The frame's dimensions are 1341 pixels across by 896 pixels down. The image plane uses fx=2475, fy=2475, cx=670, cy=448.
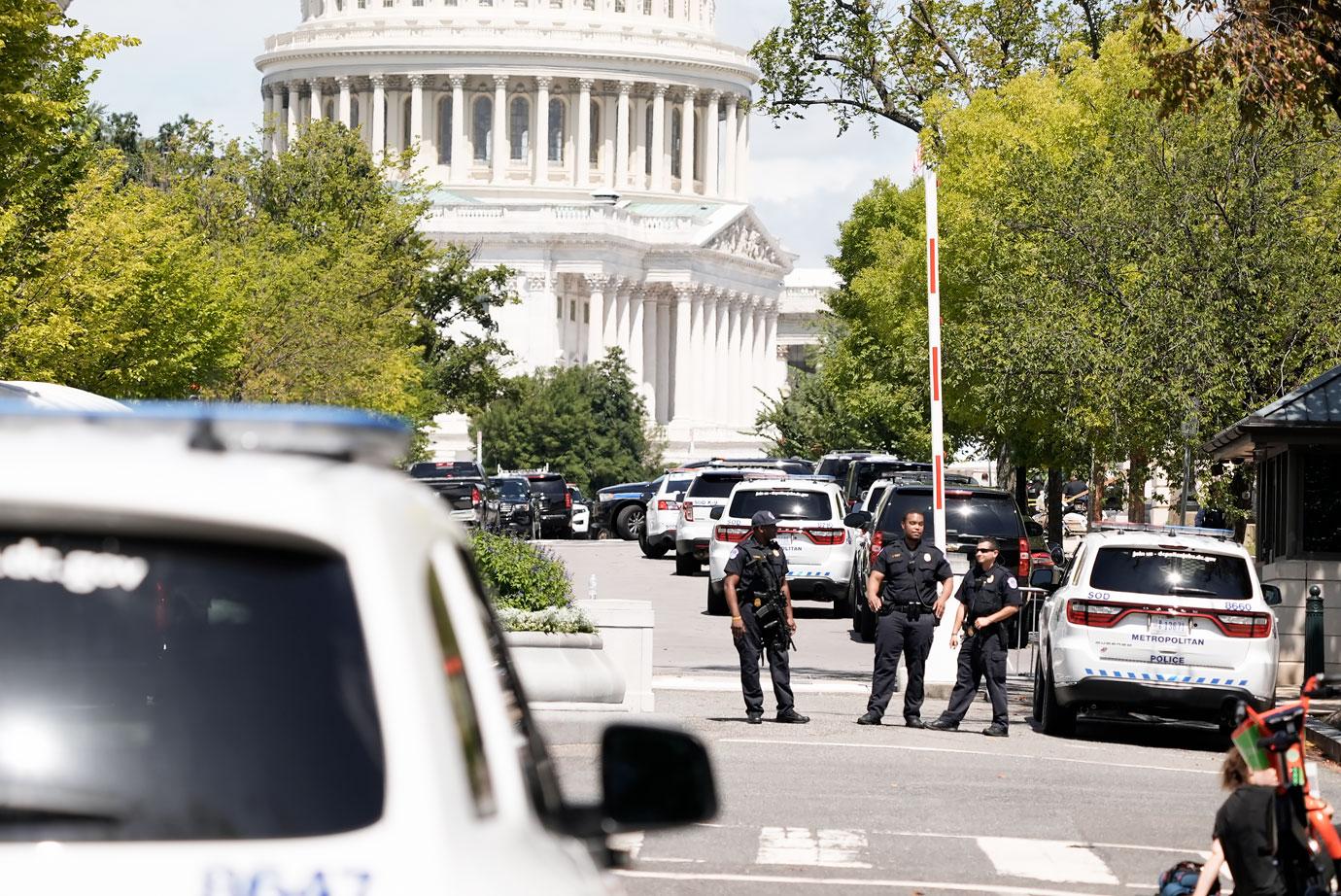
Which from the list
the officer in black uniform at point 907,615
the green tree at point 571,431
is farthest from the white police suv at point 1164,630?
the green tree at point 571,431

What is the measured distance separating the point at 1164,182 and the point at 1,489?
94.5 feet

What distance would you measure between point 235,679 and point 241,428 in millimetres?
333

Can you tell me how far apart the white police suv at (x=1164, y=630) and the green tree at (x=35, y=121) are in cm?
1038

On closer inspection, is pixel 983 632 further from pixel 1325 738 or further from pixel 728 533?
pixel 728 533

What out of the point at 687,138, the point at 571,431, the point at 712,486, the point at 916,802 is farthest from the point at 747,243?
the point at 916,802

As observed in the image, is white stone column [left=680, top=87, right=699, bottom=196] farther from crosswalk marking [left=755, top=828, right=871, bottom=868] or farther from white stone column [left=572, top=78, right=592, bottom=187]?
crosswalk marking [left=755, top=828, right=871, bottom=868]

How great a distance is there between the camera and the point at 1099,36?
160 ft

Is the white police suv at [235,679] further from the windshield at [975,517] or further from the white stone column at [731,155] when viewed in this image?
the white stone column at [731,155]

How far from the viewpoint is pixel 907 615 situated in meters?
19.1

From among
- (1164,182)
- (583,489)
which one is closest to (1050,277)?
(1164,182)

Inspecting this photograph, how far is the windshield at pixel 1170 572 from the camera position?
1839cm

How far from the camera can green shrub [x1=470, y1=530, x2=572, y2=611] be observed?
755 inches

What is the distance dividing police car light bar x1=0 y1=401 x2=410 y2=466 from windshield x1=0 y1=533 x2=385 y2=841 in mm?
179

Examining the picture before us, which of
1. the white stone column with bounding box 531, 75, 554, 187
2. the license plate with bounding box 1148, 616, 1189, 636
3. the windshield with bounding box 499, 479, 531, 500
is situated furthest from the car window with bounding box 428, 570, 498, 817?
the white stone column with bounding box 531, 75, 554, 187
